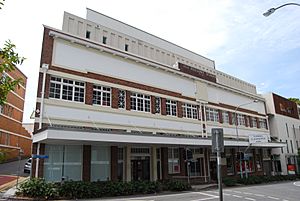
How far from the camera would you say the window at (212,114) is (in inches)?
1164

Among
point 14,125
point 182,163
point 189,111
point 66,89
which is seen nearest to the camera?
point 66,89

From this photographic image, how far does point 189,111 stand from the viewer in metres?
27.3

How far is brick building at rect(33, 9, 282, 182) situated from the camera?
58.3 feet

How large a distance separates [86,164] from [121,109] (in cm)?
499

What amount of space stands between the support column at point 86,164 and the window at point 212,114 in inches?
584

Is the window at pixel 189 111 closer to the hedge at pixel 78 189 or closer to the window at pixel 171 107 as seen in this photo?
the window at pixel 171 107

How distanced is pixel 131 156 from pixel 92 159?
3.67 m

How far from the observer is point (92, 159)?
19.1 metres

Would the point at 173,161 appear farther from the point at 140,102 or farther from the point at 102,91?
the point at 102,91

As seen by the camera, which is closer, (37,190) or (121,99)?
(37,190)

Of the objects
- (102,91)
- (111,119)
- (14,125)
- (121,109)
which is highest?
(14,125)

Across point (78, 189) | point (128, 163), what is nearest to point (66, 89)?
point (78, 189)

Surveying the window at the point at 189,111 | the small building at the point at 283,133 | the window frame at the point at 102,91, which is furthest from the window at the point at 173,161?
the small building at the point at 283,133

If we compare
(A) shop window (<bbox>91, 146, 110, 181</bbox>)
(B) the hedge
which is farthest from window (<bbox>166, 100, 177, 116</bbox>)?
(B) the hedge
